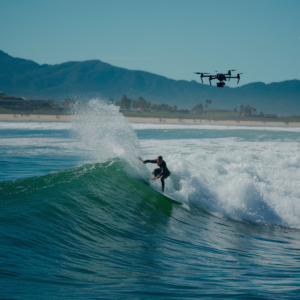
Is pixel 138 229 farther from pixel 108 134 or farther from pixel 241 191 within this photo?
pixel 108 134

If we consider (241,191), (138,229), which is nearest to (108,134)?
(241,191)

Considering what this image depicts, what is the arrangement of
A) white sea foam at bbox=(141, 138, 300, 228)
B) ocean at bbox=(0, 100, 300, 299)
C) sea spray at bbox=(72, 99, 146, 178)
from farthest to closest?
sea spray at bbox=(72, 99, 146, 178)
white sea foam at bbox=(141, 138, 300, 228)
ocean at bbox=(0, 100, 300, 299)

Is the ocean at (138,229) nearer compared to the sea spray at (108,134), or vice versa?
the ocean at (138,229)

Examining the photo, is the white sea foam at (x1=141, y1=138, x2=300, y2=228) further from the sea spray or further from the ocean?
the sea spray

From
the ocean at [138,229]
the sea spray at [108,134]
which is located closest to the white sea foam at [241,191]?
the ocean at [138,229]

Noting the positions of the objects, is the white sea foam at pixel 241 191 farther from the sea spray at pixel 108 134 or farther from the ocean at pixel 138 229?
the sea spray at pixel 108 134

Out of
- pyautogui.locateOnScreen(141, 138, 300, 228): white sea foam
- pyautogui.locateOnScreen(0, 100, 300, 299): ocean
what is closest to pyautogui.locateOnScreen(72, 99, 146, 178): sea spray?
pyautogui.locateOnScreen(0, 100, 300, 299): ocean
